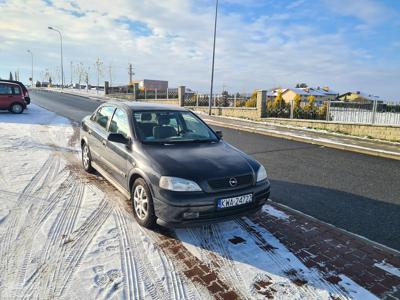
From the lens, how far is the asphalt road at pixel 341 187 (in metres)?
4.55

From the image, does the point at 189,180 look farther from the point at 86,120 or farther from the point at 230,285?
the point at 86,120

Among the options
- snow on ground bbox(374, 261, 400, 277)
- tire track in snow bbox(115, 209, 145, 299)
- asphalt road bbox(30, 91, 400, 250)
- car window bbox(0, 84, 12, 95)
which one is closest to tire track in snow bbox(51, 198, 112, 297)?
tire track in snow bbox(115, 209, 145, 299)

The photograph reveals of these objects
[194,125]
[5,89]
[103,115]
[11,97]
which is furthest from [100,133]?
[5,89]

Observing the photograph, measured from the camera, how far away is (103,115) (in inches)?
229

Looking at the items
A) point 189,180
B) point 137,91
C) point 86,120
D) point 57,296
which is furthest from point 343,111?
point 137,91

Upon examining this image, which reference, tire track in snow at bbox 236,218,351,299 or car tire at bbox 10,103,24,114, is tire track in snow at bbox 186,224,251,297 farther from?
car tire at bbox 10,103,24,114

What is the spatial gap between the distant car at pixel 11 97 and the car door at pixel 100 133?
45.6 ft

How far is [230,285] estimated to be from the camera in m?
2.98

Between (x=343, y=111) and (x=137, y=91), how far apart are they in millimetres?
30628

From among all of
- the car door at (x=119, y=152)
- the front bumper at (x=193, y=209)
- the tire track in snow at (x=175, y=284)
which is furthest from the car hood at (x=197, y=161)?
the tire track in snow at (x=175, y=284)

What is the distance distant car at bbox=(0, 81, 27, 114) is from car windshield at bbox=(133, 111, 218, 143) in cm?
1557

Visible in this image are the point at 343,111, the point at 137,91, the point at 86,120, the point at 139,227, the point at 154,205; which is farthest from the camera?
the point at 137,91

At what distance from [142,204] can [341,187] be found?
13.4 ft

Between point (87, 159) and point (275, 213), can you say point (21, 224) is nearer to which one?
point (87, 159)
